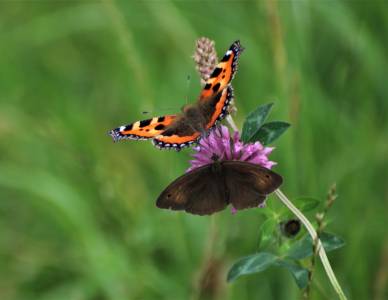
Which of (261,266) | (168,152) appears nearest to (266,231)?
(261,266)

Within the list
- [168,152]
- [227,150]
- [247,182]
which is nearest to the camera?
[247,182]

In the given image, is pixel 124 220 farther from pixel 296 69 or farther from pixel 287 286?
pixel 296 69

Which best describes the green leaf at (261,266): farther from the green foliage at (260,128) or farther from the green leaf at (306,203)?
the green foliage at (260,128)

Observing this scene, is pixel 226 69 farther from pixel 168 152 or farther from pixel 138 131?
pixel 168 152

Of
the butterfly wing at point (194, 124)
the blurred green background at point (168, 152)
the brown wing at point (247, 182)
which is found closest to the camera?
the brown wing at point (247, 182)

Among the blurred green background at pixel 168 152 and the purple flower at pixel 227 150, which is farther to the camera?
the blurred green background at pixel 168 152

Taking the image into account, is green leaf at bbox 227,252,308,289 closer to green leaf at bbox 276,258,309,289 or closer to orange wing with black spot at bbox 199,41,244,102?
green leaf at bbox 276,258,309,289

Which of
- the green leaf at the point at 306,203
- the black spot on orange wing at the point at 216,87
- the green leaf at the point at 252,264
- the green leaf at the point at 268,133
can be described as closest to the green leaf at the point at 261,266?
the green leaf at the point at 252,264

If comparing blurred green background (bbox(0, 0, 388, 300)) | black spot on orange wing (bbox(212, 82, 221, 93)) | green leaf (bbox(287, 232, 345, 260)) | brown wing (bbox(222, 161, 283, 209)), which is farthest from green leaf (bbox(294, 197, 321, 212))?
blurred green background (bbox(0, 0, 388, 300))
